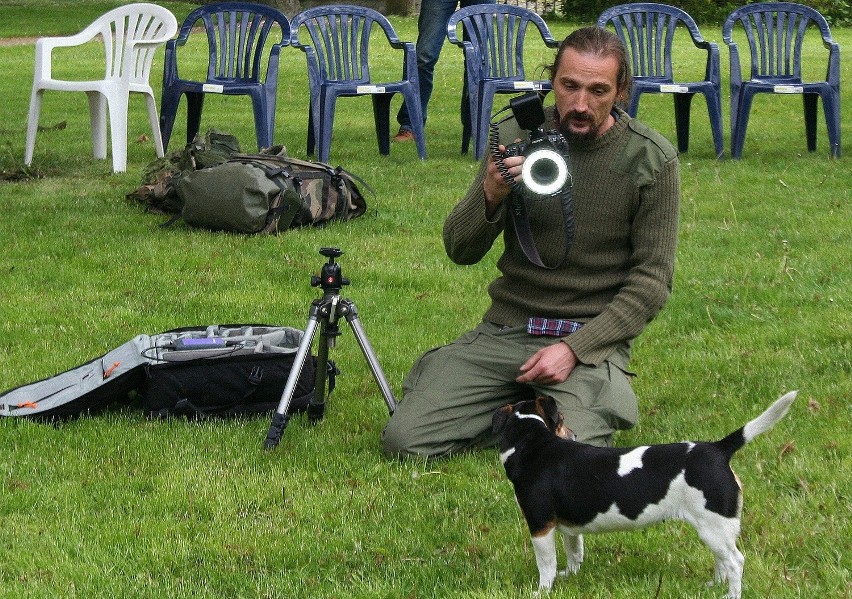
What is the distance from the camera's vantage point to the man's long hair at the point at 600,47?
3.96 m

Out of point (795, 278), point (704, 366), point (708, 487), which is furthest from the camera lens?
point (795, 278)

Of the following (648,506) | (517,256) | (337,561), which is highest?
(517,256)

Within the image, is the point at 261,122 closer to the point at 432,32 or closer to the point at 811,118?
the point at 432,32

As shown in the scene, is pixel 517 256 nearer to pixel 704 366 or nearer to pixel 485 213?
pixel 485 213

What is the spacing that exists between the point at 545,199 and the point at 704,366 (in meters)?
1.41

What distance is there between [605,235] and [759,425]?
1390 mm

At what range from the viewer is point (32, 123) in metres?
9.40

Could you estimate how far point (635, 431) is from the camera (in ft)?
14.6

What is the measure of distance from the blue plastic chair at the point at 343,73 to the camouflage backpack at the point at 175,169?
132 centimetres

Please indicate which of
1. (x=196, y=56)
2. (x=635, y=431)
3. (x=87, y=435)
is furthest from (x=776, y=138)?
(x=196, y=56)

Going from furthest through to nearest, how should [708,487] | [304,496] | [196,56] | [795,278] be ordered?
[196,56]
[795,278]
[304,496]
[708,487]

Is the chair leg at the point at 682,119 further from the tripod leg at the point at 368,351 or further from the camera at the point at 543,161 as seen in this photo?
the camera at the point at 543,161

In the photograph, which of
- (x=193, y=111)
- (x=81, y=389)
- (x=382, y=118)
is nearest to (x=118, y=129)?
(x=193, y=111)

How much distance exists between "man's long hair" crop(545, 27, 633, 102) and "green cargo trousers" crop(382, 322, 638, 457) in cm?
89
